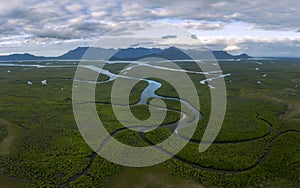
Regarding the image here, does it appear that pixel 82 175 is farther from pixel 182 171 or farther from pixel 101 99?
pixel 101 99

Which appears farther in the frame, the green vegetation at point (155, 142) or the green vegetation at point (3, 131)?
the green vegetation at point (3, 131)

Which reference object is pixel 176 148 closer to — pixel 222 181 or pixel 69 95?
pixel 222 181

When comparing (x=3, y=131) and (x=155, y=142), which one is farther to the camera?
(x=3, y=131)

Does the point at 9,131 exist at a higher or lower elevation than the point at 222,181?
higher

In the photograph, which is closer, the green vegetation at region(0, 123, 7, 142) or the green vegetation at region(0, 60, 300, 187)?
the green vegetation at region(0, 60, 300, 187)

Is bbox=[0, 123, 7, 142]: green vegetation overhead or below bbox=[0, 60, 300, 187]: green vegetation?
overhead

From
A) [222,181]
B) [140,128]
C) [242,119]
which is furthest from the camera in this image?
[242,119]

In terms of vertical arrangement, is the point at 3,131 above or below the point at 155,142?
above

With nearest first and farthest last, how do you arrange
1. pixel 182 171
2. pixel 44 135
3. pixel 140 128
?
1. pixel 182 171
2. pixel 44 135
3. pixel 140 128

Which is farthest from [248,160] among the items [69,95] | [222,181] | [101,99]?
[69,95]

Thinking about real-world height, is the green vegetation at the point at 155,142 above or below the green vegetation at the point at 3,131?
below

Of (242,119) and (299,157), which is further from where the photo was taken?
(242,119)
